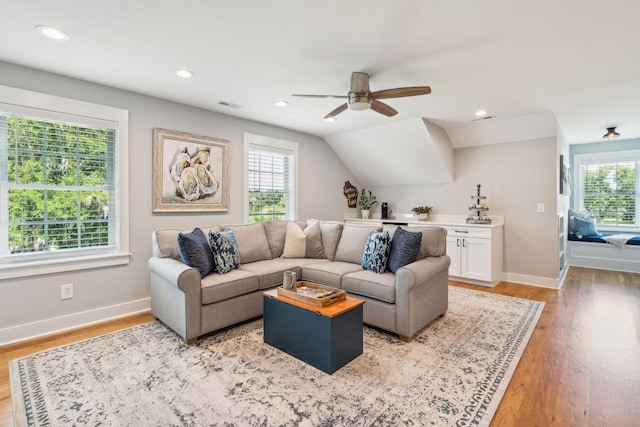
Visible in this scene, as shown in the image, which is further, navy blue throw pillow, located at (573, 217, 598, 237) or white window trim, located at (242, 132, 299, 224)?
navy blue throw pillow, located at (573, 217, 598, 237)

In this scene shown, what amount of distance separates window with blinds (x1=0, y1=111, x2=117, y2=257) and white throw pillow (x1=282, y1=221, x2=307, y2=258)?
189 centimetres

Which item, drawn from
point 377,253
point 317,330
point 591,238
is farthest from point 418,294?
point 591,238

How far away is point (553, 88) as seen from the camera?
3.21m

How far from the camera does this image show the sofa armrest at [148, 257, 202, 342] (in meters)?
2.57

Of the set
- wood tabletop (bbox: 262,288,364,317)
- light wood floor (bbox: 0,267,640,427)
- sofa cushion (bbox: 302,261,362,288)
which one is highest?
sofa cushion (bbox: 302,261,362,288)

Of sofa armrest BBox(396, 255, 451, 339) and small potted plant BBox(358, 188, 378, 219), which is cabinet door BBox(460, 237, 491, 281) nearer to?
sofa armrest BBox(396, 255, 451, 339)

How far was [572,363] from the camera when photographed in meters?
2.34

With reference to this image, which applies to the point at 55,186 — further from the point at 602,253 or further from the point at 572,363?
the point at 602,253

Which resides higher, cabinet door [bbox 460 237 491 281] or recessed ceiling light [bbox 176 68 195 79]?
recessed ceiling light [bbox 176 68 195 79]

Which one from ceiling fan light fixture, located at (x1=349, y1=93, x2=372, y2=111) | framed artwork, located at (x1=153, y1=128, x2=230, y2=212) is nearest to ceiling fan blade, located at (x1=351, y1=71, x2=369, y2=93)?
ceiling fan light fixture, located at (x1=349, y1=93, x2=372, y2=111)

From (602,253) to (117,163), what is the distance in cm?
770

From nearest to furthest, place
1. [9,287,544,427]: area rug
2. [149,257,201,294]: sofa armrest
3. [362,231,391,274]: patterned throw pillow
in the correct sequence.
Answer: [9,287,544,427]: area rug, [149,257,201,294]: sofa armrest, [362,231,391,274]: patterned throw pillow

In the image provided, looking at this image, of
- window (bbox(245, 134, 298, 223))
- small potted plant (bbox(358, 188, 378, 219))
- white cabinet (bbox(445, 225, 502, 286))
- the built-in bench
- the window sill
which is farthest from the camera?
small potted plant (bbox(358, 188, 378, 219))

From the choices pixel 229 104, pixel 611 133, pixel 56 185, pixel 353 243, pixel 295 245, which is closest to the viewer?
pixel 56 185
